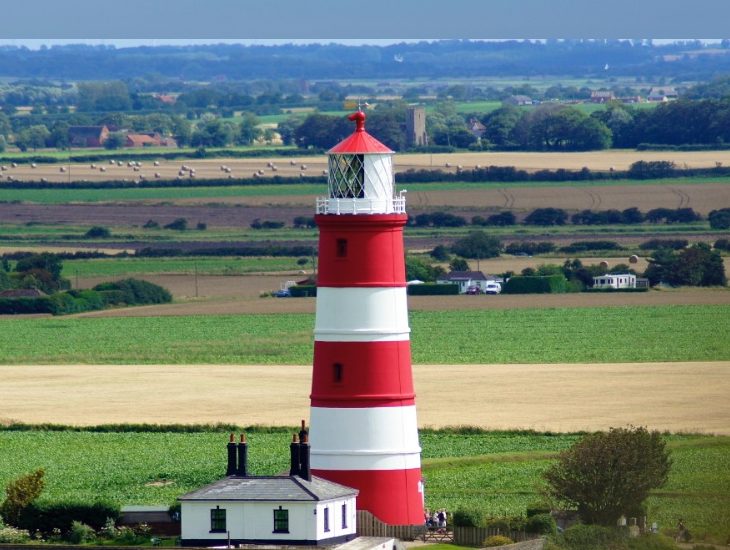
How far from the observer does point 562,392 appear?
65.9 m

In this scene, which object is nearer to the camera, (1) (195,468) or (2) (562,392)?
(1) (195,468)

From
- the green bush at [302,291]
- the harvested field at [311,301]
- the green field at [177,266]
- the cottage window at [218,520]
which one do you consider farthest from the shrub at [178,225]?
the cottage window at [218,520]

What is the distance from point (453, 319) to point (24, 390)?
97.6 ft

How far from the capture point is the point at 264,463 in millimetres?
48281

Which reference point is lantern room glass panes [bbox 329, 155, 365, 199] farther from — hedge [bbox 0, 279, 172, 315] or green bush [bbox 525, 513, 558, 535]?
hedge [bbox 0, 279, 172, 315]

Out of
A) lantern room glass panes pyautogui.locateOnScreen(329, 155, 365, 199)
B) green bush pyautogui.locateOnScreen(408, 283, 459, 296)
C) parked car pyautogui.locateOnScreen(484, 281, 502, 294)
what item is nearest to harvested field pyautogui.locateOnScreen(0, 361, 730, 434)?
lantern room glass panes pyautogui.locateOnScreen(329, 155, 365, 199)

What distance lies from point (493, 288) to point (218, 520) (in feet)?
254

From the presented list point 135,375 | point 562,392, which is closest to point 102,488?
point 562,392

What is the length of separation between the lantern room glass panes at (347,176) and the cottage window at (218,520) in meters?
4.99

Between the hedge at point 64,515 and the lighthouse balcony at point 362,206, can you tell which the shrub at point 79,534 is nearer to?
the hedge at point 64,515

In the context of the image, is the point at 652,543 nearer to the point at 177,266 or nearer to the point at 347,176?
the point at 347,176

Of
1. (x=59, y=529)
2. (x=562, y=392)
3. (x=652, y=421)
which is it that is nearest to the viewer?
(x=59, y=529)

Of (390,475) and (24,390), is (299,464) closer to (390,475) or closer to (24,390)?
(390,475)

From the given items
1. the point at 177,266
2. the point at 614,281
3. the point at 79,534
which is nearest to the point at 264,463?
the point at 79,534
